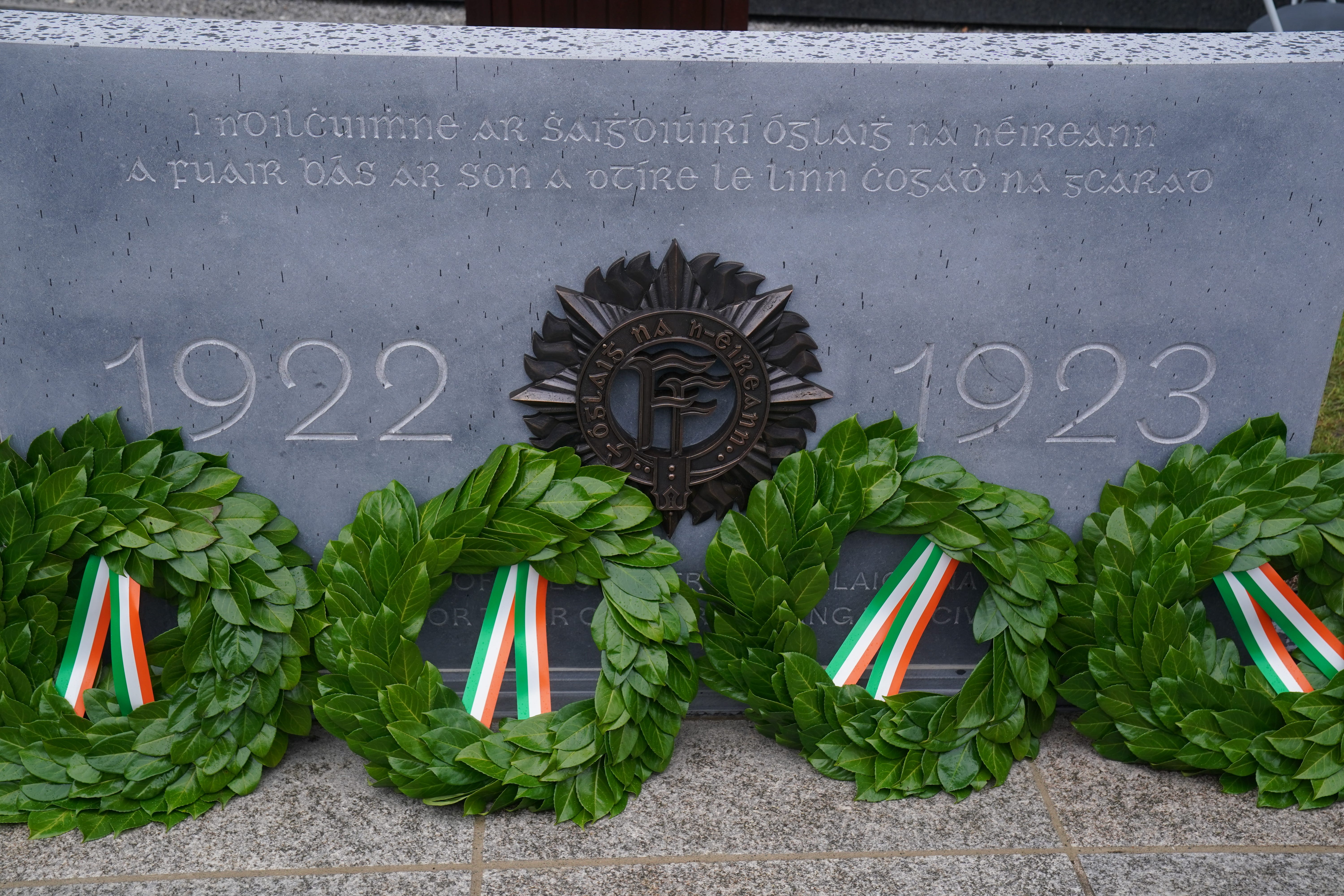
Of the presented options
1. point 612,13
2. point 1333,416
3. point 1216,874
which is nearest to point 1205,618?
point 1216,874

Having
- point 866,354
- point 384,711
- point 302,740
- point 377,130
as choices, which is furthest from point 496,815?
point 377,130

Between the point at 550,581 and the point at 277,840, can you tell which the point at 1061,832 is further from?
the point at 277,840

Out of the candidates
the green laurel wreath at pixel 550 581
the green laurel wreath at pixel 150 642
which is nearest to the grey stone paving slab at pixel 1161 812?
the green laurel wreath at pixel 550 581

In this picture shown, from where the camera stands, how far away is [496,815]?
2.53m

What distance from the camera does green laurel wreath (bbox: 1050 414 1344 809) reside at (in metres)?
2.60

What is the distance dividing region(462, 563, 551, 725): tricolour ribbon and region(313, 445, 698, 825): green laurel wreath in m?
0.05

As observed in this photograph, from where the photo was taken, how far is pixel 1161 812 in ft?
8.41

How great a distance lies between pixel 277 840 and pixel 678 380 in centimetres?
150

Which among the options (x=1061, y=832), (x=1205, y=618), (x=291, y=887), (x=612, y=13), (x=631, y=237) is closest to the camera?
(x=291, y=887)

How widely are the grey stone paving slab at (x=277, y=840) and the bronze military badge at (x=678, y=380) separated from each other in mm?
1008

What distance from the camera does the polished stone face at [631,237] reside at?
250cm

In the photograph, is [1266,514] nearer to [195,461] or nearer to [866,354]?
[866,354]

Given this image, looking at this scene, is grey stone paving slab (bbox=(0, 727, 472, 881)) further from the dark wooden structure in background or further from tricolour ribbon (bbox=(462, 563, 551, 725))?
the dark wooden structure in background

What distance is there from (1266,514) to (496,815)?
216 cm
